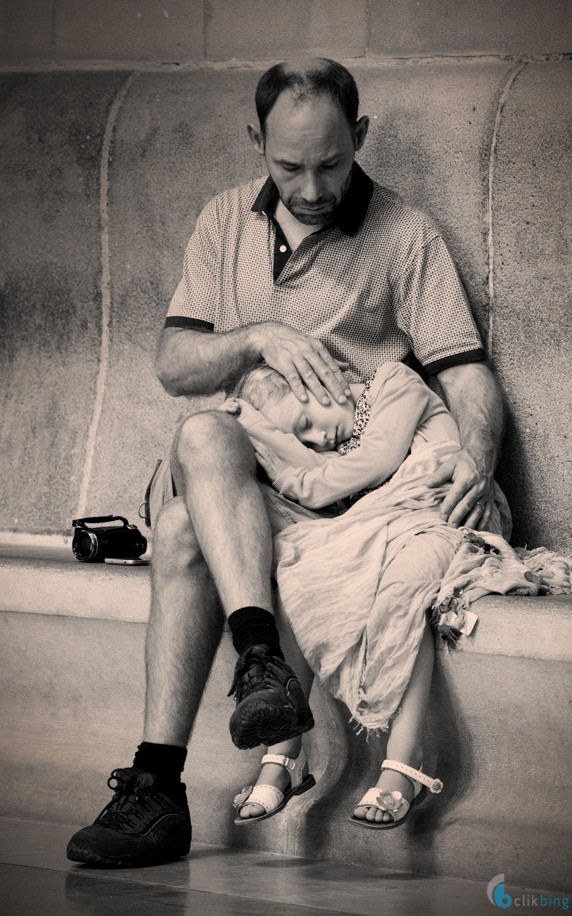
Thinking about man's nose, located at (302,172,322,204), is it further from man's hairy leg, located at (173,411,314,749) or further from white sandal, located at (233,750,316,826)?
white sandal, located at (233,750,316,826)

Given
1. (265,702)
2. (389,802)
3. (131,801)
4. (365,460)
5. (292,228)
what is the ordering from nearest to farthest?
(265,702) < (389,802) < (131,801) < (365,460) < (292,228)

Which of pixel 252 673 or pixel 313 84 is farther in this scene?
pixel 313 84

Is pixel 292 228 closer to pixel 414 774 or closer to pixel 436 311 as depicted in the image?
pixel 436 311

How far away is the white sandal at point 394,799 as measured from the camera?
2.07 meters

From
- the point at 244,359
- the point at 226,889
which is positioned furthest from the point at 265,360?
the point at 226,889

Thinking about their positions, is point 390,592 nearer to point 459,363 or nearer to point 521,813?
point 521,813

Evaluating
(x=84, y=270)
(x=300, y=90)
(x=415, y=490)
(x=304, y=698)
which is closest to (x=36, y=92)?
(x=84, y=270)

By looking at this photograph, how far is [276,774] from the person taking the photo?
7.34 ft

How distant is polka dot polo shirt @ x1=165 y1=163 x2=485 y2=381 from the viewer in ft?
8.93

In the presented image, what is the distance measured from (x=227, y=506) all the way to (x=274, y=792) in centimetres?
49

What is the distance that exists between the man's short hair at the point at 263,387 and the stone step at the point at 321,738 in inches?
16.3

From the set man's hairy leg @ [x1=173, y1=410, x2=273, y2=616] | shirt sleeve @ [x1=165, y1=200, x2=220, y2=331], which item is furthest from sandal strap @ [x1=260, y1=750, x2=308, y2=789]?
shirt sleeve @ [x1=165, y1=200, x2=220, y2=331]

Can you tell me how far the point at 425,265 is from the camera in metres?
2.73

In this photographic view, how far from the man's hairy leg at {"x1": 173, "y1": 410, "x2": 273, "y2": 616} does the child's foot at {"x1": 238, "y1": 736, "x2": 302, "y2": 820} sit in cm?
26
